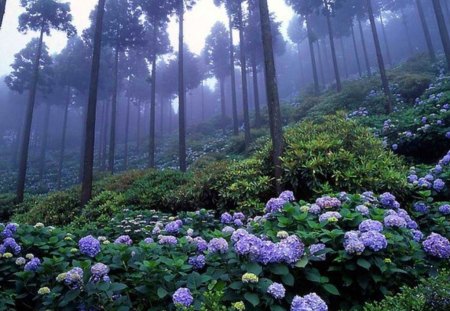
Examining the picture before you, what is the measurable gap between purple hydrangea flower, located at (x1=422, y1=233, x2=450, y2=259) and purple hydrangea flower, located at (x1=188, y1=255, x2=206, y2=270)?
Result: 2.39 meters

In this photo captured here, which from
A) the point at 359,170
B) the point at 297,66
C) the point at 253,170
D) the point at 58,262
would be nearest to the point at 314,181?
the point at 359,170

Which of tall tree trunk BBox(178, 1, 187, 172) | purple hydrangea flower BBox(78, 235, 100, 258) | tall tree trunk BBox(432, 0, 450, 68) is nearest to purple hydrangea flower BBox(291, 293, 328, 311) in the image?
purple hydrangea flower BBox(78, 235, 100, 258)

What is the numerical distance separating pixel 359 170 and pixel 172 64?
39.8 m

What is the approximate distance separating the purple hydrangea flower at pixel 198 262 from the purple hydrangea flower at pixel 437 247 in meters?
2.39

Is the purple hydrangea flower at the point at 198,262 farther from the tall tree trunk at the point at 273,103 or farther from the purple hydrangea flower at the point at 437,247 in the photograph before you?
the tall tree trunk at the point at 273,103

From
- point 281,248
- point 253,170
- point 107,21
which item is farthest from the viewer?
point 107,21

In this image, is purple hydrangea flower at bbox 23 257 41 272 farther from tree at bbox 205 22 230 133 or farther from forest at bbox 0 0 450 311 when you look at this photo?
tree at bbox 205 22 230 133

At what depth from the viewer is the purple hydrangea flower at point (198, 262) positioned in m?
3.50

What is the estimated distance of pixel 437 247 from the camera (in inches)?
134

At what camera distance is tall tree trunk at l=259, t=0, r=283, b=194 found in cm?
777

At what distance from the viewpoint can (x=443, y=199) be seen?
245 inches

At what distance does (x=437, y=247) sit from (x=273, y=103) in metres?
5.74

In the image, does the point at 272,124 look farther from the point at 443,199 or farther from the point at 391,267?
the point at 391,267

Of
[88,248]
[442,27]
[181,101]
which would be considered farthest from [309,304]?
[442,27]
